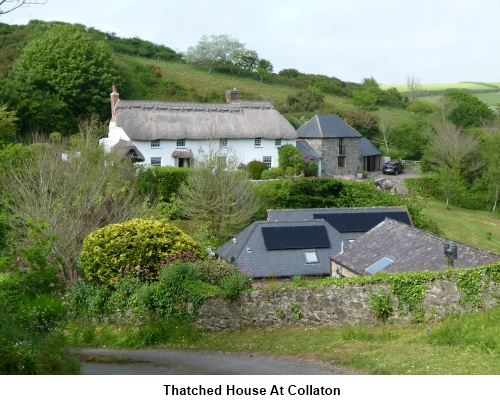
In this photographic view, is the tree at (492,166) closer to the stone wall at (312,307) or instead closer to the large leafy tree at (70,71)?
the large leafy tree at (70,71)

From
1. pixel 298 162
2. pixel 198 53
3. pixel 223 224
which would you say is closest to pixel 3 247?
pixel 223 224

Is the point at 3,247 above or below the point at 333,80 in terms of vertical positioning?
below

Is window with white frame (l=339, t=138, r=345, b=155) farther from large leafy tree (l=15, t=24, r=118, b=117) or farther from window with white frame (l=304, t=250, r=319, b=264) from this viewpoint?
window with white frame (l=304, t=250, r=319, b=264)

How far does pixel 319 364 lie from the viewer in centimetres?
998

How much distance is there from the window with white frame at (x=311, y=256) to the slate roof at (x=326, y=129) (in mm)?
22347

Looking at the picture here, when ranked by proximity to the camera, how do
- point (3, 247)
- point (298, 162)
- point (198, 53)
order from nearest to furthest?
1. point (3, 247)
2. point (298, 162)
3. point (198, 53)

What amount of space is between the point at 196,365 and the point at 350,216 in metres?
15.6

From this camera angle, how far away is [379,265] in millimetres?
16922

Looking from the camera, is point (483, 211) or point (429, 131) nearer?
point (483, 211)

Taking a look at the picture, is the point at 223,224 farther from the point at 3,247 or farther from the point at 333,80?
the point at 333,80

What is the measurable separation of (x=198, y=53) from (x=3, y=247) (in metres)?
53.2

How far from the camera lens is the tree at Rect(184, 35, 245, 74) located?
7200cm

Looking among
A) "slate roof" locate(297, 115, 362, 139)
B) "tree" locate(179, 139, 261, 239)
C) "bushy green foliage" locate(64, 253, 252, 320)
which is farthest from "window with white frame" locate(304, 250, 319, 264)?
"slate roof" locate(297, 115, 362, 139)

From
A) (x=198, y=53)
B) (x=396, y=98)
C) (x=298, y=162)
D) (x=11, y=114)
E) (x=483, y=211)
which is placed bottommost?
(x=483, y=211)
